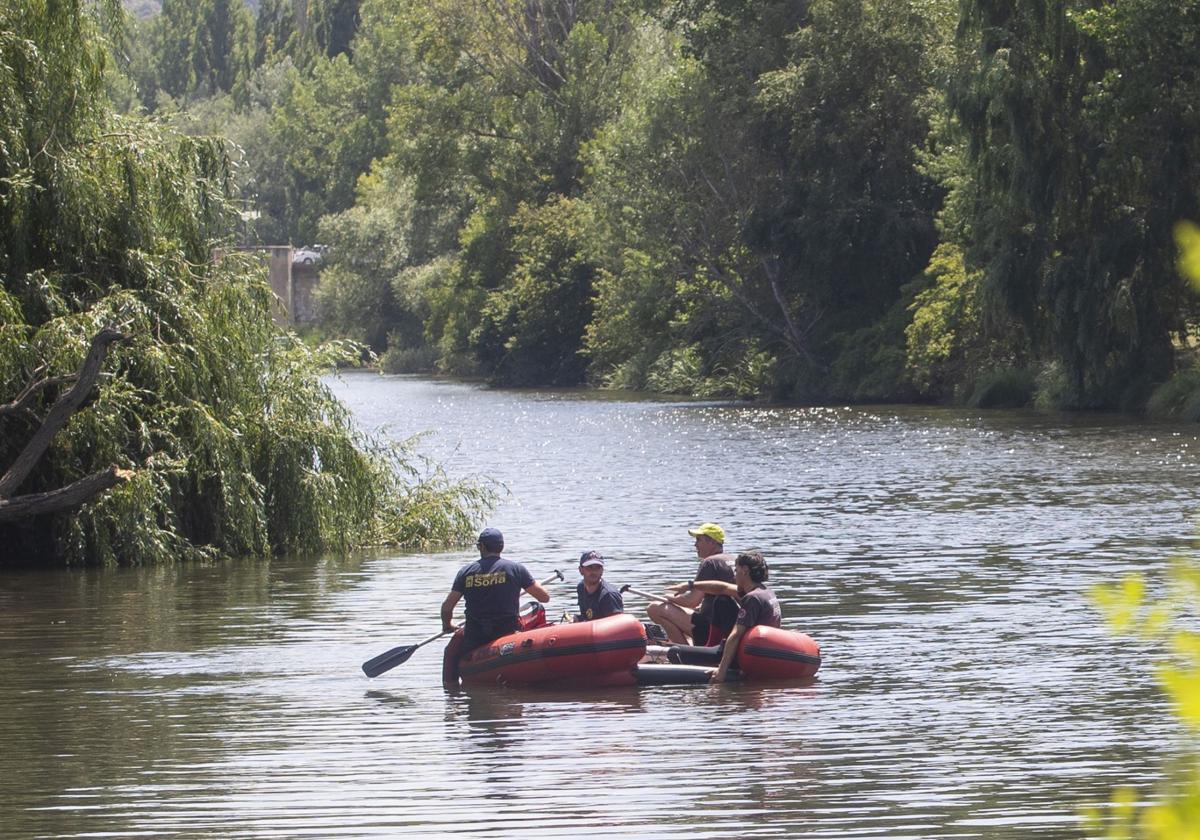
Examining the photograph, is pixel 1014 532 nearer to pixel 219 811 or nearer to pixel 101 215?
pixel 101 215

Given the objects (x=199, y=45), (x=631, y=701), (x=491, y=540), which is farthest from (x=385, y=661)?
(x=199, y=45)

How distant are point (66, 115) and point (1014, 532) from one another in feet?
42.2

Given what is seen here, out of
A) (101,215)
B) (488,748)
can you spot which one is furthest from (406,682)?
(101,215)

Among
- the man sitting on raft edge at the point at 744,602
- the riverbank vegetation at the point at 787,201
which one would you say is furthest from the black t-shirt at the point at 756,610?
the riverbank vegetation at the point at 787,201

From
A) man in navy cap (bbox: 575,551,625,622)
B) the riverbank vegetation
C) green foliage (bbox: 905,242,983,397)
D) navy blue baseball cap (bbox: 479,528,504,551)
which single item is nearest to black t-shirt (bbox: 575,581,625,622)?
man in navy cap (bbox: 575,551,625,622)

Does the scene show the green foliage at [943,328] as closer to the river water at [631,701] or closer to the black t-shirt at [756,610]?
the river water at [631,701]

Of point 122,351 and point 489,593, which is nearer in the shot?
point 489,593

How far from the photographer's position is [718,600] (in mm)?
15180

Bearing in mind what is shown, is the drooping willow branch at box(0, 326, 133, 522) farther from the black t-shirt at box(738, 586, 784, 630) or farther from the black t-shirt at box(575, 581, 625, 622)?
the black t-shirt at box(738, 586, 784, 630)

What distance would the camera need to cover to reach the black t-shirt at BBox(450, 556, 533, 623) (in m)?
14.5

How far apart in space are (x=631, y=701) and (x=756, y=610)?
1.28 m

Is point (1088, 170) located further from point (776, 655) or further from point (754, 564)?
point (776, 655)

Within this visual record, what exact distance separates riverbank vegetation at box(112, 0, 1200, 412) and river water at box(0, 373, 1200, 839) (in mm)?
7411

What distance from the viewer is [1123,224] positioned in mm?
44469
